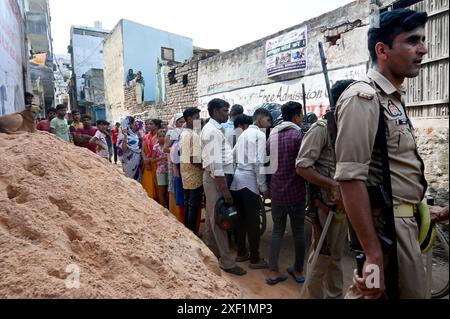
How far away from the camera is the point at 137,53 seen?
18.7 metres

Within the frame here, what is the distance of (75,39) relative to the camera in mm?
29234

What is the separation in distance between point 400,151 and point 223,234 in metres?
2.53

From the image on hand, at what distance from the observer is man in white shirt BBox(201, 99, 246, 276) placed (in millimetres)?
3467

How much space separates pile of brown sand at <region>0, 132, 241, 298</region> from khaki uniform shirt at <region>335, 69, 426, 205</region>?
127 centimetres

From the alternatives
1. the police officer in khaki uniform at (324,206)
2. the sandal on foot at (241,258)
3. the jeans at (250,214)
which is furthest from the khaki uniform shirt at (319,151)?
the sandal on foot at (241,258)

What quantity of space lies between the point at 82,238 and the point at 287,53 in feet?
20.3

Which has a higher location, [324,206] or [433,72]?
[433,72]

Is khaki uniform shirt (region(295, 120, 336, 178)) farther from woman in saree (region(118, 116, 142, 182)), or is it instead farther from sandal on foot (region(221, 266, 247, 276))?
woman in saree (region(118, 116, 142, 182))

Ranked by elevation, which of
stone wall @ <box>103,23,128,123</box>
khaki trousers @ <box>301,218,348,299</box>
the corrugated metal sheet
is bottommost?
khaki trousers @ <box>301,218,348,299</box>

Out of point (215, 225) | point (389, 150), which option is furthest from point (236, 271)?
point (389, 150)

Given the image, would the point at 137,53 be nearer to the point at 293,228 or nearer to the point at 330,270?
the point at 293,228

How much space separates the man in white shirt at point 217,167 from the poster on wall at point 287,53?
3761 mm

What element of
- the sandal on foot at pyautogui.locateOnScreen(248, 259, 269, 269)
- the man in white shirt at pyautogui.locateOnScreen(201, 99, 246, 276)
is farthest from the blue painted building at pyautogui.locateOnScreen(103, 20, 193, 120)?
the sandal on foot at pyautogui.locateOnScreen(248, 259, 269, 269)

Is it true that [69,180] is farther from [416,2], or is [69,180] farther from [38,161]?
[416,2]
